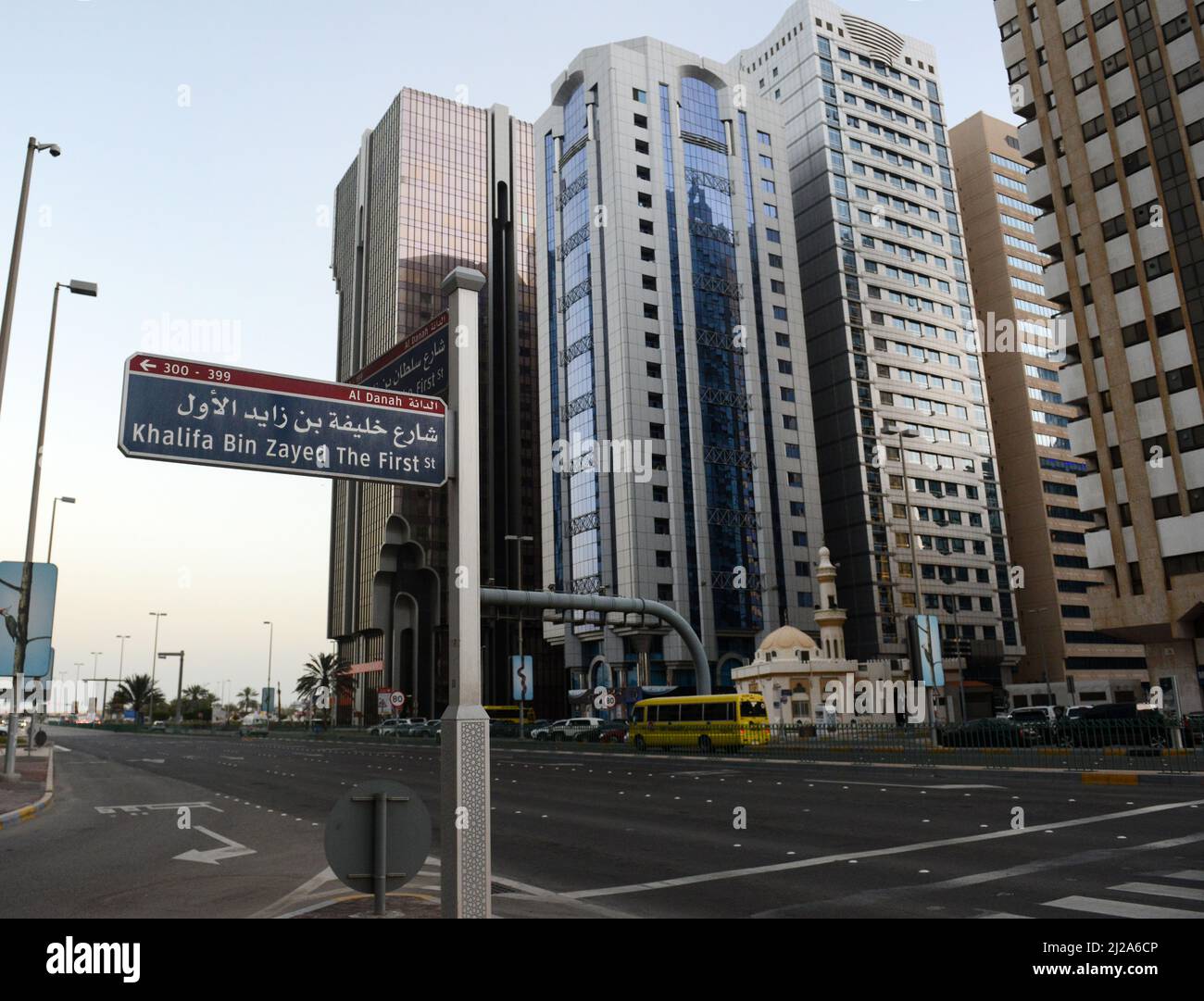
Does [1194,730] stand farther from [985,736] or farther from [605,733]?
[605,733]

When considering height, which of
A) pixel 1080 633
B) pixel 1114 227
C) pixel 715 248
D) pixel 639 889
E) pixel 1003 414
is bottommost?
pixel 639 889

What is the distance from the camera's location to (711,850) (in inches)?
535

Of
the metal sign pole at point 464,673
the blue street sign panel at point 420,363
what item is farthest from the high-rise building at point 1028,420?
the metal sign pole at point 464,673

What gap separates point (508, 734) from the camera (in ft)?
222

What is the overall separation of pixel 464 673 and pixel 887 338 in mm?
100592

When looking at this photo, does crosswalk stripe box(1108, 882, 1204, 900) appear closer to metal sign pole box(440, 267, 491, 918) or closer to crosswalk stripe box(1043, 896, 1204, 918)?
crosswalk stripe box(1043, 896, 1204, 918)

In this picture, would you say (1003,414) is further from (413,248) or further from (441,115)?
(441,115)

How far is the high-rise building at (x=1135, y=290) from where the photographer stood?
49.6 meters

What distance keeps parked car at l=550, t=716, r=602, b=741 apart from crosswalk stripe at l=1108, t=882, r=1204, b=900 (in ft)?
171

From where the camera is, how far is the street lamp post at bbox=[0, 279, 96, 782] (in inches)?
1123

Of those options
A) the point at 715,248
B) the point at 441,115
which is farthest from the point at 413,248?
the point at 715,248

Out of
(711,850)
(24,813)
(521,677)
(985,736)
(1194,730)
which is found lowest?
(711,850)

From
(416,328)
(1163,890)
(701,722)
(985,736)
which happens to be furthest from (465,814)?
(416,328)
